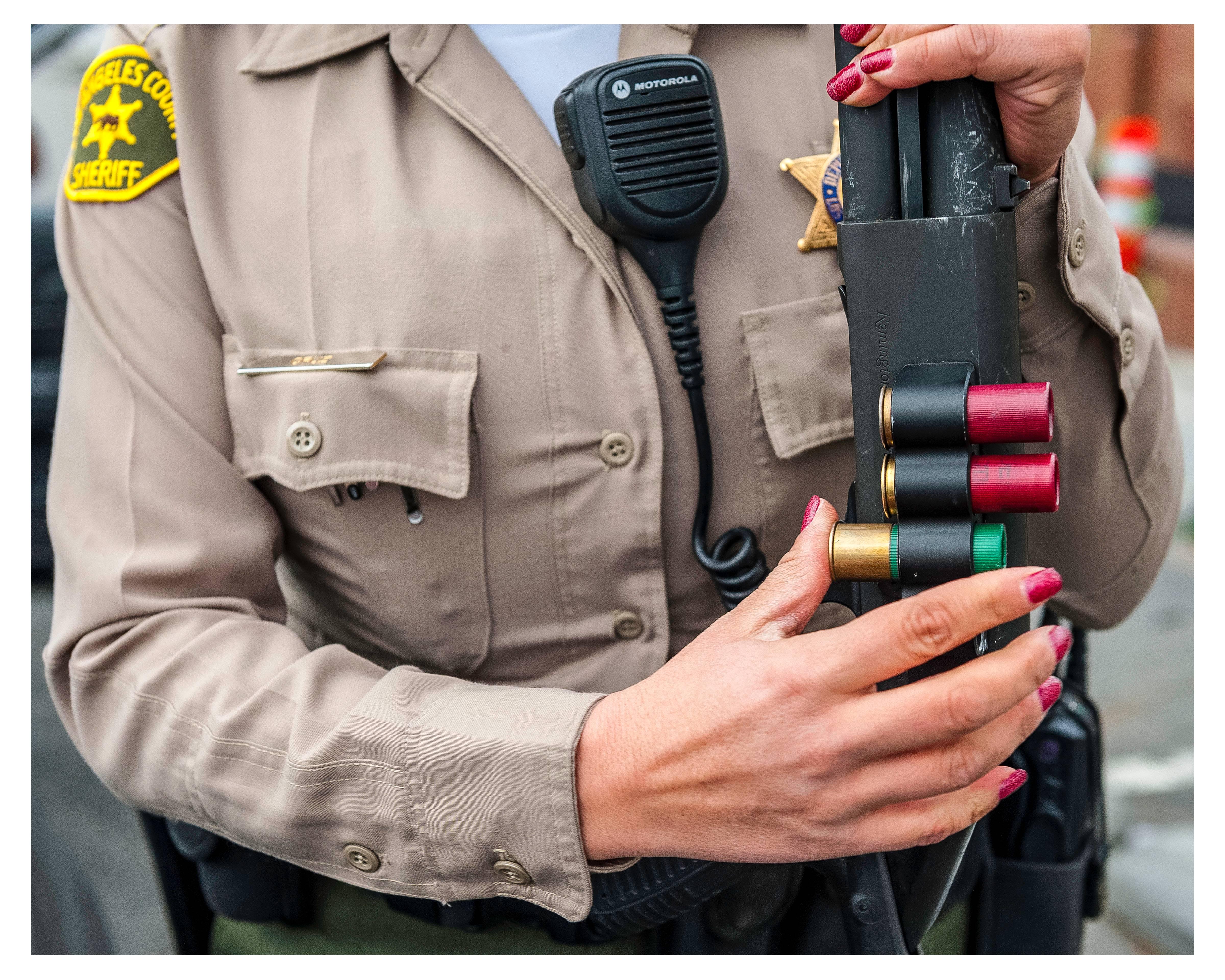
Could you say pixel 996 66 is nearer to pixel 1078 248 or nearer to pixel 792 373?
pixel 1078 248

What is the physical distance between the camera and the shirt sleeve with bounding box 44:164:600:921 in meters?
0.94

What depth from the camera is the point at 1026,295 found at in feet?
3.37

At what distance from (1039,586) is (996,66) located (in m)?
Result: 0.39

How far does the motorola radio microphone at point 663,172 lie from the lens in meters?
1.00

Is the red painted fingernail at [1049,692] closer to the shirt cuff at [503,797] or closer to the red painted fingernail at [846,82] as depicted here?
the shirt cuff at [503,797]

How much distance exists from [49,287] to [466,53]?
277cm

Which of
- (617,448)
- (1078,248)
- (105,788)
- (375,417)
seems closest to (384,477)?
(375,417)

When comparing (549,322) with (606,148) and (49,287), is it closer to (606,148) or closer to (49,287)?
(606,148)

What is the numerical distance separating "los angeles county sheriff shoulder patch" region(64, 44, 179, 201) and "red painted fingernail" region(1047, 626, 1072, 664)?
3.12ft

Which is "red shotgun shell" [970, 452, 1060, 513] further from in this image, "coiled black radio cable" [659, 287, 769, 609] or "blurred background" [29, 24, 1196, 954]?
"blurred background" [29, 24, 1196, 954]

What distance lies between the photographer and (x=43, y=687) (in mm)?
3287

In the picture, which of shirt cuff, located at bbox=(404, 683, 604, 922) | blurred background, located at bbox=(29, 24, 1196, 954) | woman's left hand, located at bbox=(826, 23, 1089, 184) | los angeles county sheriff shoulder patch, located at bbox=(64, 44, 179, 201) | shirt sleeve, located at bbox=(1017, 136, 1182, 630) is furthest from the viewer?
blurred background, located at bbox=(29, 24, 1196, 954)

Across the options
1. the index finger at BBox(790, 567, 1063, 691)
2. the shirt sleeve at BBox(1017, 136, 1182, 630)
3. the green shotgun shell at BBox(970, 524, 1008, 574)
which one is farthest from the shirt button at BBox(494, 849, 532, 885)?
the shirt sleeve at BBox(1017, 136, 1182, 630)

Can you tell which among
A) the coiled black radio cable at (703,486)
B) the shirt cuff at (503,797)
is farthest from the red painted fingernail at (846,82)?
the shirt cuff at (503,797)
